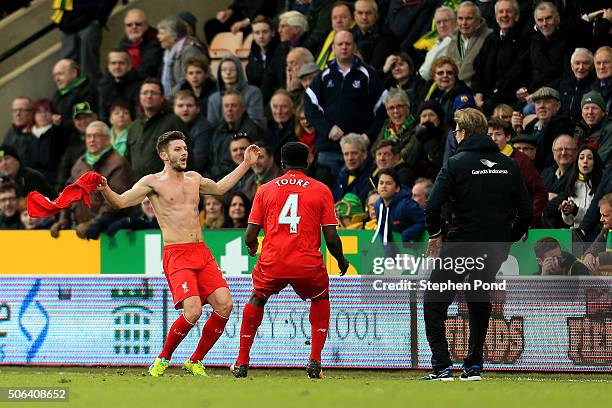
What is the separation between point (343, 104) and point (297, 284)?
19.4 feet

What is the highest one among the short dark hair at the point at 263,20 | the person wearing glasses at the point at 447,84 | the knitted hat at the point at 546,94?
the short dark hair at the point at 263,20

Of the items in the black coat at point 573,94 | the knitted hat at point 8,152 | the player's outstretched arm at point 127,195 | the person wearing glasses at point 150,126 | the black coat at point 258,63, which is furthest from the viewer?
the knitted hat at point 8,152

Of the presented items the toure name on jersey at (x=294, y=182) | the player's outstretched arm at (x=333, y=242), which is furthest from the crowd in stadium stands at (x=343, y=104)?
the toure name on jersey at (x=294, y=182)

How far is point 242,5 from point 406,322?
332 inches

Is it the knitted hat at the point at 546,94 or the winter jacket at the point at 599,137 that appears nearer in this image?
the winter jacket at the point at 599,137

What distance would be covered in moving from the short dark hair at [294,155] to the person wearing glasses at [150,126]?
20.7ft

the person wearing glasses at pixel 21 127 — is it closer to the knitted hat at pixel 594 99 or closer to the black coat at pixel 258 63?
Result: the black coat at pixel 258 63

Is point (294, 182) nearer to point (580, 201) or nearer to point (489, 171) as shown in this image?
point (489, 171)

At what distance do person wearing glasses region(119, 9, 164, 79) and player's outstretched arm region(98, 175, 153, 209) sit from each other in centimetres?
813

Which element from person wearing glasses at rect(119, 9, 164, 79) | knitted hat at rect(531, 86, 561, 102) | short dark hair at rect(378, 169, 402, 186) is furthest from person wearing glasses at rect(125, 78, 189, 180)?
knitted hat at rect(531, 86, 561, 102)

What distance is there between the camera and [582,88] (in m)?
17.7

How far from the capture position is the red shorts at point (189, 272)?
14.2m

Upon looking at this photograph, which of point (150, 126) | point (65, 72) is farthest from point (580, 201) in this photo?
point (65, 72)

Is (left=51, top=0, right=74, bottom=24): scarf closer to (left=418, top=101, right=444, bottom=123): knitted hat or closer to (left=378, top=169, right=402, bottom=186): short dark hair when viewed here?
(left=418, top=101, right=444, bottom=123): knitted hat
